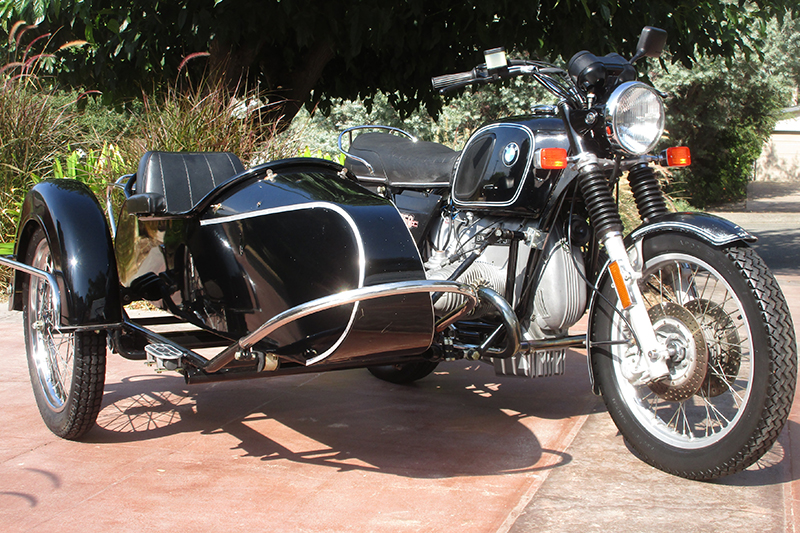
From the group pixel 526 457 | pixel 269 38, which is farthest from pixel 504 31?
pixel 526 457

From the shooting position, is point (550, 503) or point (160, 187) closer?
point (550, 503)

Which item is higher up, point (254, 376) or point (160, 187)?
point (160, 187)

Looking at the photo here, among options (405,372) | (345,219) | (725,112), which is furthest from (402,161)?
(725,112)

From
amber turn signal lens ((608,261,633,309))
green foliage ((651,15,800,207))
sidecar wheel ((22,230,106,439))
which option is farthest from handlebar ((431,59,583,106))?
green foliage ((651,15,800,207))

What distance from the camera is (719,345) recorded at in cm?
283

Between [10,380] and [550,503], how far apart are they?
10.2ft

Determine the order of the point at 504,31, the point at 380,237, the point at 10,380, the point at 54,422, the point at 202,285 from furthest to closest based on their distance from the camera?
the point at 504,31
the point at 10,380
the point at 54,422
the point at 202,285
the point at 380,237

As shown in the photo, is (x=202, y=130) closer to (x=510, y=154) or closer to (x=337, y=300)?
(x=510, y=154)

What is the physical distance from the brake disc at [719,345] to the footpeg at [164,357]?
196cm

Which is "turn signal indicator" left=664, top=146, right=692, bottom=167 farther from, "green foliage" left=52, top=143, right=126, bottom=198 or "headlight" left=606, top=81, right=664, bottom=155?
"green foliage" left=52, top=143, right=126, bottom=198

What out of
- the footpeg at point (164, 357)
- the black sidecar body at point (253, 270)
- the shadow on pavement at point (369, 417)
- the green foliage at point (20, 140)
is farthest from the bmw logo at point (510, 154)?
the green foliage at point (20, 140)

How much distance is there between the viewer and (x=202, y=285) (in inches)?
122

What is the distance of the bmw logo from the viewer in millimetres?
3236

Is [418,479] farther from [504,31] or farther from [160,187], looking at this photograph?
[504,31]
